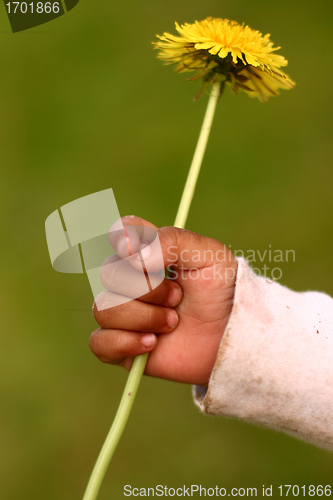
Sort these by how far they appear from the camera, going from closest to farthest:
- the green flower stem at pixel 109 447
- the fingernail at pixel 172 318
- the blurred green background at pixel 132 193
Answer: the green flower stem at pixel 109 447 < the fingernail at pixel 172 318 < the blurred green background at pixel 132 193

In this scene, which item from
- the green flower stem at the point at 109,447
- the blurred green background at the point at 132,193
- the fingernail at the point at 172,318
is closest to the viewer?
the green flower stem at the point at 109,447

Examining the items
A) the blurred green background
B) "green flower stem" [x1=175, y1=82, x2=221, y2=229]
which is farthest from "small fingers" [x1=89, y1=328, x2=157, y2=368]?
the blurred green background

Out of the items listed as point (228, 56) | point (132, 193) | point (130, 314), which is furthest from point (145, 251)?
point (132, 193)

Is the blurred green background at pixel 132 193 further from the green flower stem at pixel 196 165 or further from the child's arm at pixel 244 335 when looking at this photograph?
the green flower stem at pixel 196 165

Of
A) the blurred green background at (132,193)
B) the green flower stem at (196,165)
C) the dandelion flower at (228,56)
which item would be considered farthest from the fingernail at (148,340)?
the blurred green background at (132,193)

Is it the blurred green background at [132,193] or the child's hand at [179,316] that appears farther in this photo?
the blurred green background at [132,193]

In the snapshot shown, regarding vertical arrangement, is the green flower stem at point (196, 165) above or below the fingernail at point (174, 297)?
above

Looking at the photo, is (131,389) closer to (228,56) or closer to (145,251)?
(145,251)

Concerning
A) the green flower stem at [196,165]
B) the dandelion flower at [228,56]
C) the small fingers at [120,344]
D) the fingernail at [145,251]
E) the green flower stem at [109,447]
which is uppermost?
the dandelion flower at [228,56]
